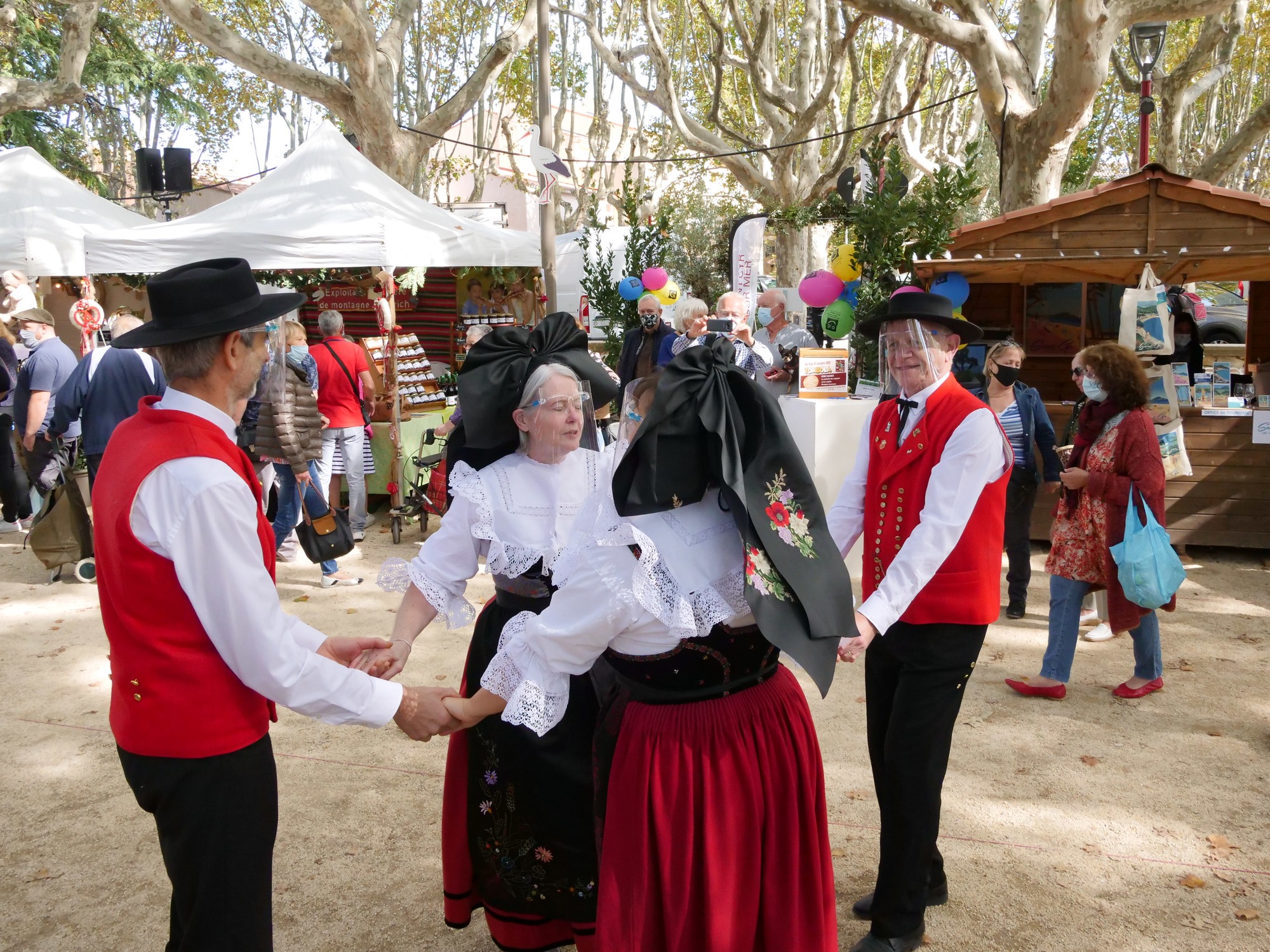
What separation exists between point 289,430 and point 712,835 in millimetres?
5403

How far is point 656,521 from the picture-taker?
1.93 m

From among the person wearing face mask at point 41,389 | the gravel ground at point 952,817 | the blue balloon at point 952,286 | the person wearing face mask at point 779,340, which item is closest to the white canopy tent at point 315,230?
the person wearing face mask at point 41,389

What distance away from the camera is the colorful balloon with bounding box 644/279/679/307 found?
432 inches

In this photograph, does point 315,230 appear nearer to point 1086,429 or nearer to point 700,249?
point 1086,429

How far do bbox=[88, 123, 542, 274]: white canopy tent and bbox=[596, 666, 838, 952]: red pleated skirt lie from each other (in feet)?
24.1

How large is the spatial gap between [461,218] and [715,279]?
14.7 metres

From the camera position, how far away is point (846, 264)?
314 inches

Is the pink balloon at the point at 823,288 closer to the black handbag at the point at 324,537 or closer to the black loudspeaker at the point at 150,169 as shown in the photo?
the black handbag at the point at 324,537

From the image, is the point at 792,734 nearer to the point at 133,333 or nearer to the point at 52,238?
the point at 133,333

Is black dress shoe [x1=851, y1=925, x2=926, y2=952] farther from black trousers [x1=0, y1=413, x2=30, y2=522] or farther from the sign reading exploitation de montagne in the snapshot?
the sign reading exploitation de montagne

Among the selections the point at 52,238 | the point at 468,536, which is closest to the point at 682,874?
the point at 468,536

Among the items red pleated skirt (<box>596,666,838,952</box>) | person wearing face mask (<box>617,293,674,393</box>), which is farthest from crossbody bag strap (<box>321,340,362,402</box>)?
red pleated skirt (<box>596,666,838,952</box>)

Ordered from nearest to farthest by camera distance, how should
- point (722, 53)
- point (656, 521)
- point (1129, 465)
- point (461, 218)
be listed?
point (656, 521) → point (1129, 465) → point (461, 218) → point (722, 53)

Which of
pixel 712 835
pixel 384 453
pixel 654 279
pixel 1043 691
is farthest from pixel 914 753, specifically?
pixel 654 279
